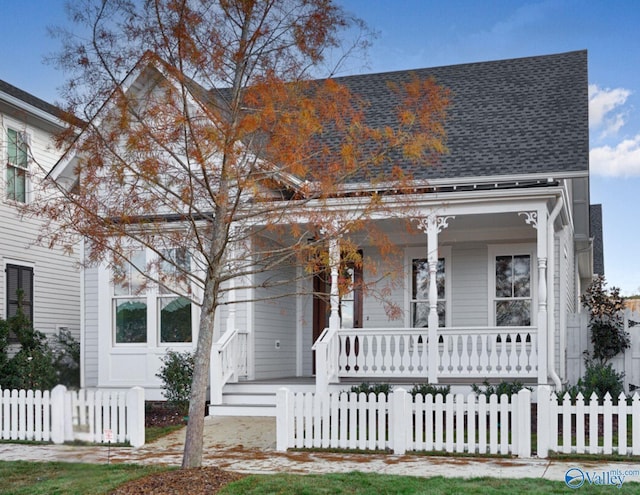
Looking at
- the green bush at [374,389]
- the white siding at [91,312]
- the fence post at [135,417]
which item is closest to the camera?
the fence post at [135,417]

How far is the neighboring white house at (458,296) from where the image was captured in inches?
493

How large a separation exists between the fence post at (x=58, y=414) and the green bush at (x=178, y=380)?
465 inches

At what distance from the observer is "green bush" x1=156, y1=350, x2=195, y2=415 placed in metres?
12.8

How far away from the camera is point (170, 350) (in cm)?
1409

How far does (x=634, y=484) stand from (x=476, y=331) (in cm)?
523

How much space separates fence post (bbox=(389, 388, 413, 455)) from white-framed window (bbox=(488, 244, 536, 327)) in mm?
5447

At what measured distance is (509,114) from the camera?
51.1 feet

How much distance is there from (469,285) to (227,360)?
15.4ft

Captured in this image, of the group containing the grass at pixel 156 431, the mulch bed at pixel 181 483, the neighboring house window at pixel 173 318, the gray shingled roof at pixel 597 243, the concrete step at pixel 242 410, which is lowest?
the grass at pixel 156 431

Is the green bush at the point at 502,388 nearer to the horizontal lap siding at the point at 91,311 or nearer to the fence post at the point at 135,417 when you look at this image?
the fence post at the point at 135,417

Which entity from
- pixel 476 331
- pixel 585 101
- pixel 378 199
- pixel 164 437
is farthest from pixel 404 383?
pixel 585 101

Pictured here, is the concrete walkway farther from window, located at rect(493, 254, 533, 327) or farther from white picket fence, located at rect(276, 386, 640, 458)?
window, located at rect(493, 254, 533, 327)

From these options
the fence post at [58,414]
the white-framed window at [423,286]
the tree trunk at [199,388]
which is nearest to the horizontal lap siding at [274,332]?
the white-framed window at [423,286]

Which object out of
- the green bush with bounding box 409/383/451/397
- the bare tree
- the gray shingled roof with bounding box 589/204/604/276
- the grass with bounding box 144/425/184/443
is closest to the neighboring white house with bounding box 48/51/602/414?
the green bush with bounding box 409/383/451/397
